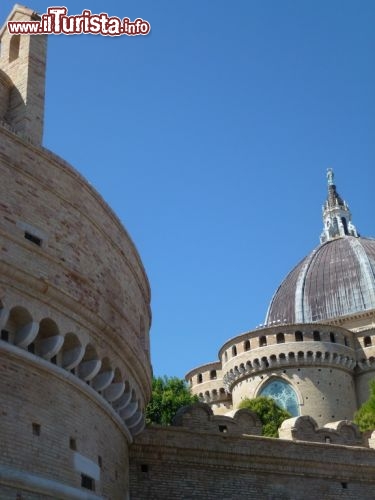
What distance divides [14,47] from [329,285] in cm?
4539

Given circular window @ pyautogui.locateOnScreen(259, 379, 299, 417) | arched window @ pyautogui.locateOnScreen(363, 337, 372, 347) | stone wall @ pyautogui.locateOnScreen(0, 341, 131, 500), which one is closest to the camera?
stone wall @ pyautogui.locateOnScreen(0, 341, 131, 500)

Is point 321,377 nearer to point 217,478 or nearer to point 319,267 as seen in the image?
point 319,267

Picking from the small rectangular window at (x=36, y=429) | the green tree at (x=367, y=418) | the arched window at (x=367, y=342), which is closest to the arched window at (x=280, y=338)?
the arched window at (x=367, y=342)

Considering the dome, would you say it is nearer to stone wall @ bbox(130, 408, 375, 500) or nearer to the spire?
the spire

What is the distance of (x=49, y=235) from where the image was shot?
1301 cm

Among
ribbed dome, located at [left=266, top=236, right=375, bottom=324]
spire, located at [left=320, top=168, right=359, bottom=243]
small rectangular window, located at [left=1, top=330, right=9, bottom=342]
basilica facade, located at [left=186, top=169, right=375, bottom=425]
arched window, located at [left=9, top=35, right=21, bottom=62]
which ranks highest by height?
spire, located at [left=320, top=168, right=359, bottom=243]

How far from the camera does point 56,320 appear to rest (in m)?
12.5

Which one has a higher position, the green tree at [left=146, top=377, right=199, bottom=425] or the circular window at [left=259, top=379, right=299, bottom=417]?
the circular window at [left=259, top=379, right=299, bottom=417]

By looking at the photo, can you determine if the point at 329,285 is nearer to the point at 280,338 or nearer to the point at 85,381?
the point at 280,338

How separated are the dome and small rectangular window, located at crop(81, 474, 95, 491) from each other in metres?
44.4

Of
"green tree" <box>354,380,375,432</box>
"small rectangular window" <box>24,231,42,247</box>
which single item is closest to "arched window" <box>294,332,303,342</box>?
"green tree" <box>354,380,375,432</box>

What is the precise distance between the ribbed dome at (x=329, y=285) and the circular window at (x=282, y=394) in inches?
400

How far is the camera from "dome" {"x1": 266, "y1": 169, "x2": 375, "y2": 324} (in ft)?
186

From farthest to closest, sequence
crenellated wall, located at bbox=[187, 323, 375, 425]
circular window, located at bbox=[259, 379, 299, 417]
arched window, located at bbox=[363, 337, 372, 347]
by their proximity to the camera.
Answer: arched window, located at bbox=[363, 337, 372, 347] < crenellated wall, located at bbox=[187, 323, 375, 425] < circular window, located at bbox=[259, 379, 299, 417]
